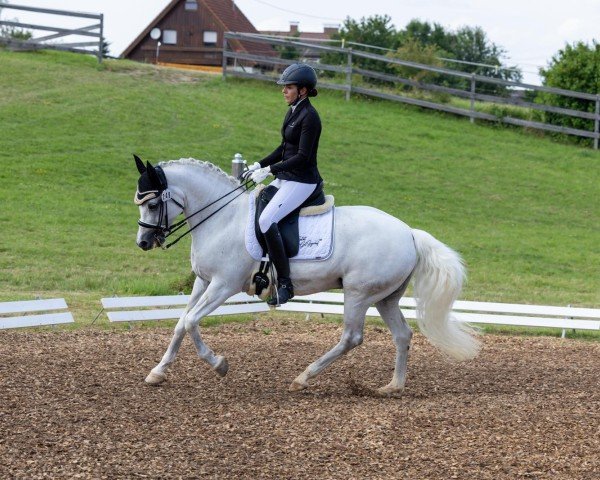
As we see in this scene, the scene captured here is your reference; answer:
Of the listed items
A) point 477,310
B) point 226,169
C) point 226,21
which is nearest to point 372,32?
point 226,21

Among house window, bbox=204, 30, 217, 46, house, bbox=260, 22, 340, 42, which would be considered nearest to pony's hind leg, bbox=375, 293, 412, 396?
house window, bbox=204, 30, 217, 46

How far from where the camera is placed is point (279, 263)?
8922mm

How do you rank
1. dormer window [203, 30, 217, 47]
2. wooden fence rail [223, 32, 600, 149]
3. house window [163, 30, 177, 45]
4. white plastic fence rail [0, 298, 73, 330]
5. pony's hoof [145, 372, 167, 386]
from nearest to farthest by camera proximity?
pony's hoof [145, 372, 167, 386] < white plastic fence rail [0, 298, 73, 330] < wooden fence rail [223, 32, 600, 149] < dormer window [203, 30, 217, 47] < house window [163, 30, 177, 45]

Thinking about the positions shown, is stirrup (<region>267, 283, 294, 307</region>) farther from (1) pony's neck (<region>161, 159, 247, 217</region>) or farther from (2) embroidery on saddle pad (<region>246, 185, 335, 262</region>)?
(1) pony's neck (<region>161, 159, 247, 217</region>)

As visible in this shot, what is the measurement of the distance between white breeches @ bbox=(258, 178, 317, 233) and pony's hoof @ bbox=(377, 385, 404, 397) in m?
1.82

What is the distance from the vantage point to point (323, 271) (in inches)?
357

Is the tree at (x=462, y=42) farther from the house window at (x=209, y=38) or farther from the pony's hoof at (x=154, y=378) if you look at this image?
the pony's hoof at (x=154, y=378)

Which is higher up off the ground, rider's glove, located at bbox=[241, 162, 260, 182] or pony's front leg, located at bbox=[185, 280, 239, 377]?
rider's glove, located at bbox=[241, 162, 260, 182]

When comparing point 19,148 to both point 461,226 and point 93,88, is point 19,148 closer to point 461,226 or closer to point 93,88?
point 93,88

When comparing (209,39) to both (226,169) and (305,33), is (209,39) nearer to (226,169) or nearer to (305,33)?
(305,33)

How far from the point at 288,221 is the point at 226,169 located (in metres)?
14.6

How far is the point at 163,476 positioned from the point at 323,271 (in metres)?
3.20

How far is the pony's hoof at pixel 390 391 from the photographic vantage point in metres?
9.06

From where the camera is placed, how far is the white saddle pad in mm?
9000
